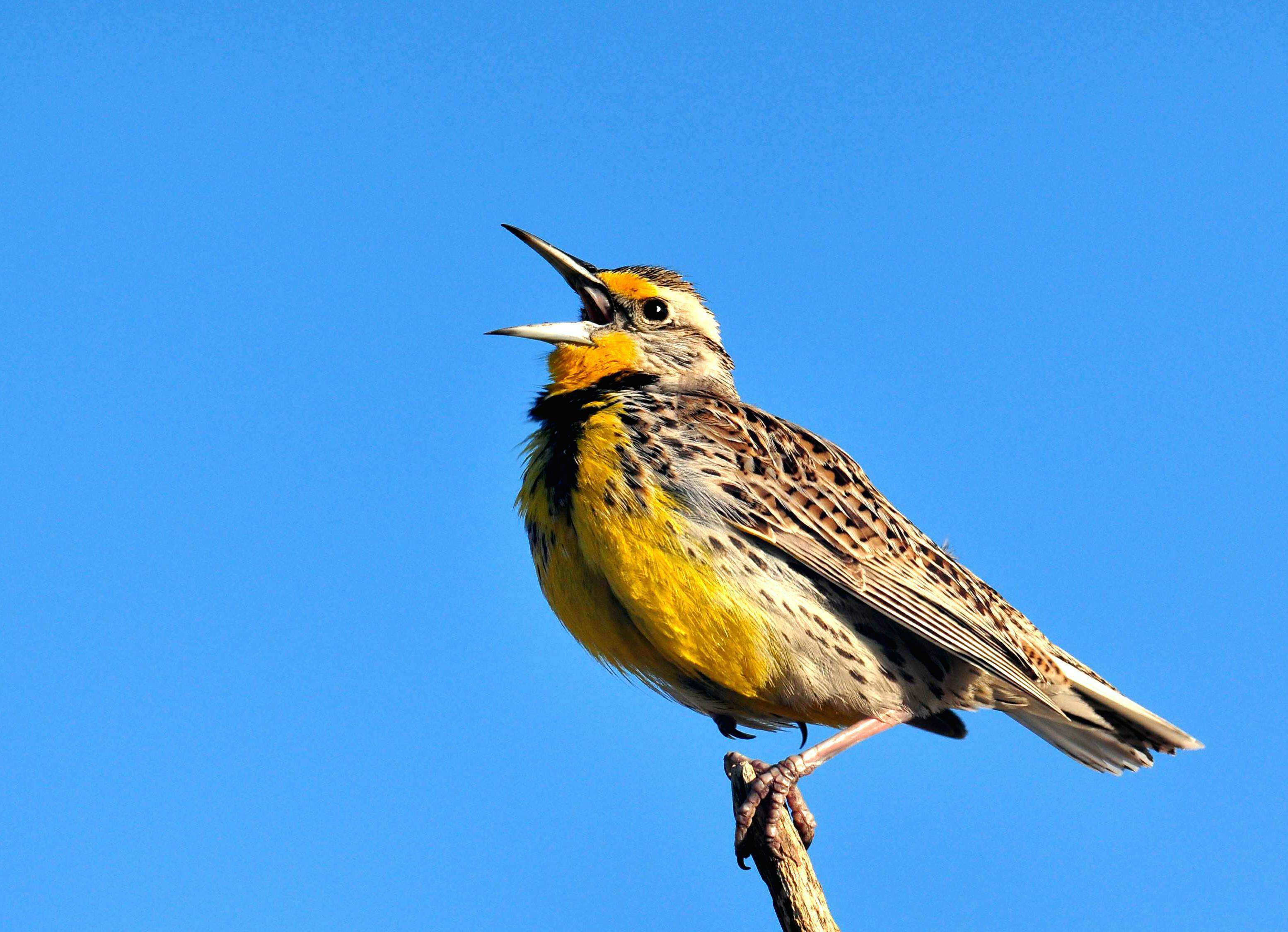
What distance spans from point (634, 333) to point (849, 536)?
4.18 ft

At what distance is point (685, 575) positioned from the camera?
162 inches

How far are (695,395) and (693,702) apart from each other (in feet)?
3.79

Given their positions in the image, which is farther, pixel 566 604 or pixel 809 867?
pixel 566 604

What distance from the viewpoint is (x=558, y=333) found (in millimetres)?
4898

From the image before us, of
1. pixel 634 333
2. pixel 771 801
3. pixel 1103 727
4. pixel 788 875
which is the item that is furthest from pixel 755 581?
pixel 1103 727

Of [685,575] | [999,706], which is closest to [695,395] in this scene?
[685,575]

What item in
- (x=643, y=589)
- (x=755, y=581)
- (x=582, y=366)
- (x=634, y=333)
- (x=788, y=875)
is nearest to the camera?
(x=788, y=875)

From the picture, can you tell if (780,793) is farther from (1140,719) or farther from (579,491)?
(1140,719)

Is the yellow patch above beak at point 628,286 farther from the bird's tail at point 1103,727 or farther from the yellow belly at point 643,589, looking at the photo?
the bird's tail at point 1103,727

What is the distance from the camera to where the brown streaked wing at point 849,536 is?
4422 millimetres

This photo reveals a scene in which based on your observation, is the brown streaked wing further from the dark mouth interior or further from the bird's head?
the dark mouth interior

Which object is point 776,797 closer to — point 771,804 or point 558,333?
point 771,804

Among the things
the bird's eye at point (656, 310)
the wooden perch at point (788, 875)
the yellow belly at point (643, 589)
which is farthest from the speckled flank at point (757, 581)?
the wooden perch at point (788, 875)

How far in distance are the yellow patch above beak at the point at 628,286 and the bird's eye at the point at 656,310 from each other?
2 cm
